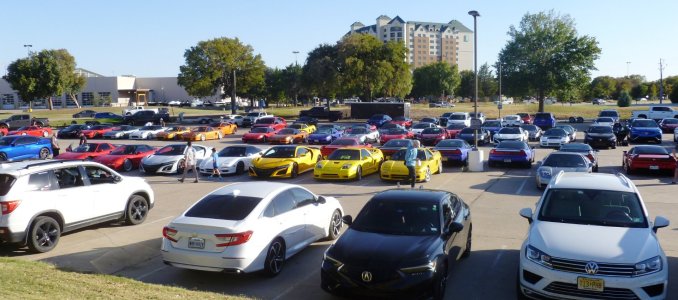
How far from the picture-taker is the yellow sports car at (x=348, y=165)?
19.7m

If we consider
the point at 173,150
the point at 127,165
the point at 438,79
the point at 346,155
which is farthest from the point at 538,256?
the point at 438,79

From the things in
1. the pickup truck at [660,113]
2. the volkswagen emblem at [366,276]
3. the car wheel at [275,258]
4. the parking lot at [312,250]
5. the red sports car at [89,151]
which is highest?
the pickup truck at [660,113]

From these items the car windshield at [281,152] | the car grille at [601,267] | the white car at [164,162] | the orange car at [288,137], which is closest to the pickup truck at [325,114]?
the orange car at [288,137]

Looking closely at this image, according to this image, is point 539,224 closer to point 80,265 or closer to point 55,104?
point 80,265

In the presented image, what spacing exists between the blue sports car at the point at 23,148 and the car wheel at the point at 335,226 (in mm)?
20197

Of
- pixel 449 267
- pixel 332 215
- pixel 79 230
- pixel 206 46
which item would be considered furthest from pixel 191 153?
pixel 206 46

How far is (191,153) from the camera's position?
65.4 feet

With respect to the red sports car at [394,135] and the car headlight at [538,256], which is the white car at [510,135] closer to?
the red sports car at [394,135]

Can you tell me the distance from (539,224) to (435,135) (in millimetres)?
26617

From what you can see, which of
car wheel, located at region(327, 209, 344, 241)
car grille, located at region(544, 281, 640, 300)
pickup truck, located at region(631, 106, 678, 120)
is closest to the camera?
car grille, located at region(544, 281, 640, 300)

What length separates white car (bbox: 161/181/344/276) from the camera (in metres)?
8.19

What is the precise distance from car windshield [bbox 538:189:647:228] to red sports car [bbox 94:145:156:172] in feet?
61.9

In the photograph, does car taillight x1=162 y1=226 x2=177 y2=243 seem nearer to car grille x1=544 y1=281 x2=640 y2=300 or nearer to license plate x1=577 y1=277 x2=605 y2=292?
car grille x1=544 y1=281 x2=640 y2=300

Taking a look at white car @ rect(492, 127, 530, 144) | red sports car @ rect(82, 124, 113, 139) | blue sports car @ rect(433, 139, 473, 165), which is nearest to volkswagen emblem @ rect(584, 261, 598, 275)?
blue sports car @ rect(433, 139, 473, 165)
